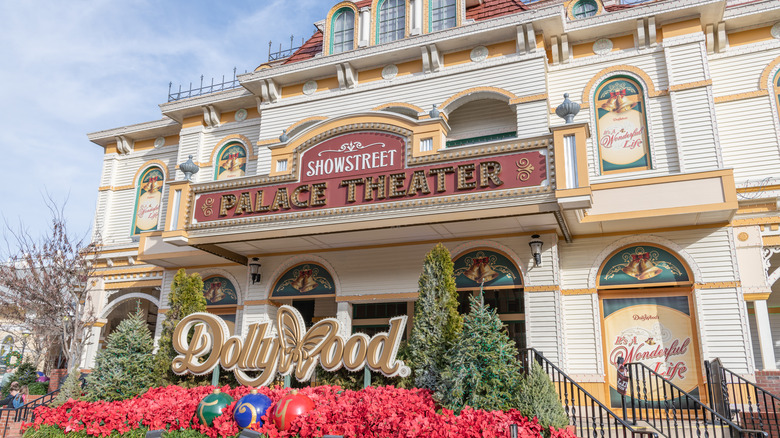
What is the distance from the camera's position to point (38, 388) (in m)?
18.3

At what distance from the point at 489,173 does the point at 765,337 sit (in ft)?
22.6

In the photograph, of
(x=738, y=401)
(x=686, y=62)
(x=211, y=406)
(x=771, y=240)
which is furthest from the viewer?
(x=686, y=62)

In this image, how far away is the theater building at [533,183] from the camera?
12.5 metres

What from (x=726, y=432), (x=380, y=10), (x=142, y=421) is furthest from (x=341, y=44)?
(x=726, y=432)

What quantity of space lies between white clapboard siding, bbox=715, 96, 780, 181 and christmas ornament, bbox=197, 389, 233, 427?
12.6 metres

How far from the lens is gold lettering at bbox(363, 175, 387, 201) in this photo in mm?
13346

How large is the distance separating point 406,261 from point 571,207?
4.82 m

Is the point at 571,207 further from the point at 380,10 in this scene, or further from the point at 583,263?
the point at 380,10

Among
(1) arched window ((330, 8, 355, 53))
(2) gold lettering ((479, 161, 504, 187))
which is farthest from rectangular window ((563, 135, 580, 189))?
(1) arched window ((330, 8, 355, 53))

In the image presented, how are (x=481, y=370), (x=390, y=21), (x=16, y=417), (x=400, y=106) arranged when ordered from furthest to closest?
(x=390, y=21), (x=400, y=106), (x=16, y=417), (x=481, y=370)

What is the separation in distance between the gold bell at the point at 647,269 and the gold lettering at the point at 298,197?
317 inches

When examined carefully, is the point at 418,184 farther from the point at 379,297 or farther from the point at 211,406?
the point at 211,406

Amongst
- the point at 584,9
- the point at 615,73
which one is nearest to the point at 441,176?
the point at 615,73

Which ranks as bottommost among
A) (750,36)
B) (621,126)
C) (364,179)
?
(364,179)
